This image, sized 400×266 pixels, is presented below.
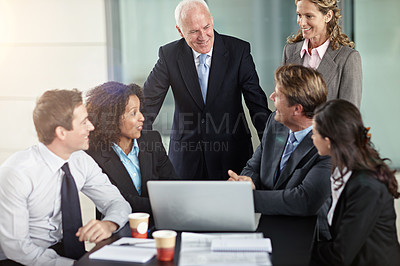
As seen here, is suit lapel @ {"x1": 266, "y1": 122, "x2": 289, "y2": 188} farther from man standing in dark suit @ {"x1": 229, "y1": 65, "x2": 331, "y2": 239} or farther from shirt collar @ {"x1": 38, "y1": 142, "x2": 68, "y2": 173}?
shirt collar @ {"x1": 38, "y1": 142, "x2": 68, "y2": 173}

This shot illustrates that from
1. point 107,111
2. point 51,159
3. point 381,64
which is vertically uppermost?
point 381,64

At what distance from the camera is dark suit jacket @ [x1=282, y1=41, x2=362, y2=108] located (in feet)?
8.77

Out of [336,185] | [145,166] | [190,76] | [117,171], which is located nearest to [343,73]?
[190,76]

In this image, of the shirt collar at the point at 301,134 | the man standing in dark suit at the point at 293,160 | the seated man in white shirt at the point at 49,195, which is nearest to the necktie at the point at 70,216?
the seated man in white shirt at the point at 49,195

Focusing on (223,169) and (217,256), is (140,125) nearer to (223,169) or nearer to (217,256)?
(223,169)

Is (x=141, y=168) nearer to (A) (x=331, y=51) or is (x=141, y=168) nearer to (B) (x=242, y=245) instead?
(B) (x=242, y=245)

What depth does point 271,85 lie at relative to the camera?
14.1 ft

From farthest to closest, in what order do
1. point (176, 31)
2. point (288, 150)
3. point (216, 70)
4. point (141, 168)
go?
point (176, 31) < point (216, 70) < point (141, 168) < point (288, 150)

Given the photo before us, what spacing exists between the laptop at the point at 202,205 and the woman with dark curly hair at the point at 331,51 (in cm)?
130

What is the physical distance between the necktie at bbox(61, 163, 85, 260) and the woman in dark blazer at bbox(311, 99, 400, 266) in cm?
89

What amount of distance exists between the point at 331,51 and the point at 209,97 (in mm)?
763

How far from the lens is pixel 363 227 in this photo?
5.16 feet

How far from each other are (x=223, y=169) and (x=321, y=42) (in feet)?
3.23

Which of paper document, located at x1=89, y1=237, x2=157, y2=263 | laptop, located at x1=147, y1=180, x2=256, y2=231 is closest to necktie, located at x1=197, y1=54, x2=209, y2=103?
laptop, located at x1=147, y1=180, x2=256, y2=231
